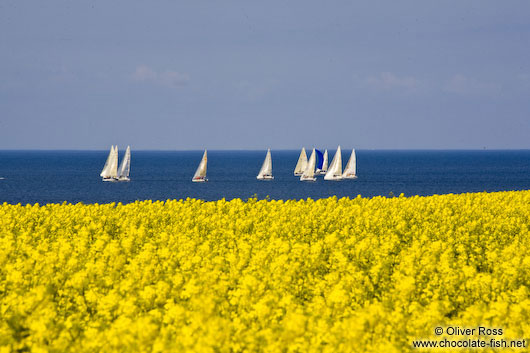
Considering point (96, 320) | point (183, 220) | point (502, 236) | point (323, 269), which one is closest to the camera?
point (96, 320)

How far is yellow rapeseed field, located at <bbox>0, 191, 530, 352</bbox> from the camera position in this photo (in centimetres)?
1110

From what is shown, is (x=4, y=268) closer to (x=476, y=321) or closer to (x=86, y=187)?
(x=476, y=321)

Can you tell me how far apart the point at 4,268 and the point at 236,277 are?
5.75 meters

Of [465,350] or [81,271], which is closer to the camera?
[465,350]

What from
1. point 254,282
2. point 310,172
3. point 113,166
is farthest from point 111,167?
point 254,282

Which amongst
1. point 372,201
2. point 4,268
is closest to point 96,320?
point 4,268

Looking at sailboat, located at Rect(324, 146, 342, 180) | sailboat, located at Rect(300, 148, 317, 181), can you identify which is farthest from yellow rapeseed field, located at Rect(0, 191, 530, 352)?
sailboat, located at Rect(324, 146, 342, 180)

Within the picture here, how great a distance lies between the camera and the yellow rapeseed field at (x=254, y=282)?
1110cm

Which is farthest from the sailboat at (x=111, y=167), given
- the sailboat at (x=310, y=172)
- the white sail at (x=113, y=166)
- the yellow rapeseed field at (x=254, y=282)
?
the yellow rapeseed field at (x=254, y=282)

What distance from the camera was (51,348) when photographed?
425 inches

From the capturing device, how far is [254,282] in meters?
13.6

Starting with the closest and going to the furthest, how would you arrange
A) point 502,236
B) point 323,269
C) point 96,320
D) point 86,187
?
1. point 96,320
2. point 323,269
3. point 502,236
4. point 86,187

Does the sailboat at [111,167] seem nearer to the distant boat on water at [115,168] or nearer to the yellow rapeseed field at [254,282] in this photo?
the distant boat on water at [115,168]

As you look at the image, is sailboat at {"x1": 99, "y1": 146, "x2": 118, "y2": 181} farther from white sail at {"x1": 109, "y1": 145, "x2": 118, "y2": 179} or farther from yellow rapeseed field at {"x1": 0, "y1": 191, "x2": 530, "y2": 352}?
yellow rapeseed field at {"x1": 0, "y1": 191, "x2": 530, "y2": 352}
